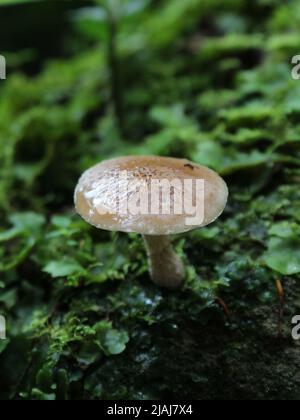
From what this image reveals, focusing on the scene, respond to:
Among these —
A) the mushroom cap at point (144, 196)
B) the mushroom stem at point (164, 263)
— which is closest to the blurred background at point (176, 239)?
the mushroom stem at point (164, 263)

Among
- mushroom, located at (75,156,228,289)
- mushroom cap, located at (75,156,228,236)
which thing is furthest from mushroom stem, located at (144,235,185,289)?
mushroom cap, located at (75,156,228,236)

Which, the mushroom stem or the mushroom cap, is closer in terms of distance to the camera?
the mushroom cap

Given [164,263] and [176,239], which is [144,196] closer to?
[164,263]

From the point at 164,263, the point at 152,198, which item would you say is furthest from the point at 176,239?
the point at 152,198

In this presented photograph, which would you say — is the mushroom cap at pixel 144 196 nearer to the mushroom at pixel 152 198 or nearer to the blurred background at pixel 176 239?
the mushroom at pixel 152 198

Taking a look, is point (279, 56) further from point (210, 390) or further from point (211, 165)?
point (210, 390)

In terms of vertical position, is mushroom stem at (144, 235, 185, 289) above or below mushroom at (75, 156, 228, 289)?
below

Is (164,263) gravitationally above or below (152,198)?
below

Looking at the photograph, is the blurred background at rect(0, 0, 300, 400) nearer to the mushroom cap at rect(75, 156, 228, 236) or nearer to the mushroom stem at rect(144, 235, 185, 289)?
the mushroom stem at rect(144, 235, 185, 289)
